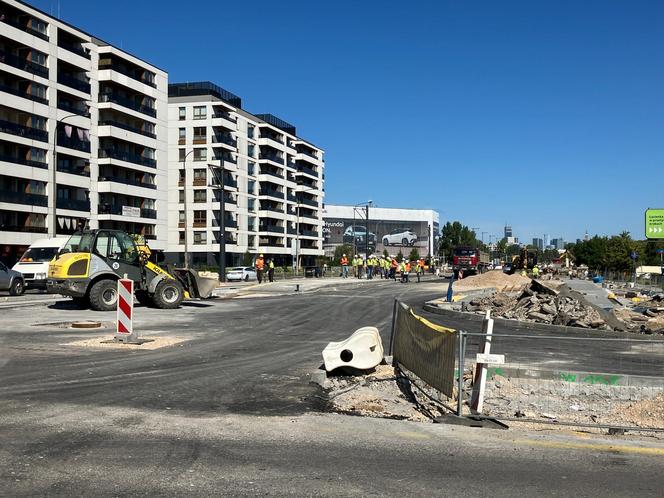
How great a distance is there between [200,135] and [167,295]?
68327 millimetres

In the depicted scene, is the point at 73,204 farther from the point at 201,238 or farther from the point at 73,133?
the point at 201,238

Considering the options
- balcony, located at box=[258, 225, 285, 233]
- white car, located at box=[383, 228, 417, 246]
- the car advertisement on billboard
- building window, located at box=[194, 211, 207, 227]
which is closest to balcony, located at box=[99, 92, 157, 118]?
building window, located at box=[194, 211, 207, 227]

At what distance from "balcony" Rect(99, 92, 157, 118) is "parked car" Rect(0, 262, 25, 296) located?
40.3m

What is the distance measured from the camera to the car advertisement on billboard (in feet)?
602

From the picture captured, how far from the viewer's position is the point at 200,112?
85.7 metres

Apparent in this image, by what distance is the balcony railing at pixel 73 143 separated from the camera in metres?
57.6

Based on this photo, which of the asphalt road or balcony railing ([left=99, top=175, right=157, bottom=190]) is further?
balcony railing ([left=99, top=175, right=157, bottom=190])

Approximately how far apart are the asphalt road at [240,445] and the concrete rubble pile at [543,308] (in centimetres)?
996

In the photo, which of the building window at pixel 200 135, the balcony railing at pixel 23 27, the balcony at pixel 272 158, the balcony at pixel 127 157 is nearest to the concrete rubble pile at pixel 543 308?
the balcony railing at pixel 23 27

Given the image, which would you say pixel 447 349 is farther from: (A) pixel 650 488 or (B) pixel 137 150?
(B) pixel 137 150

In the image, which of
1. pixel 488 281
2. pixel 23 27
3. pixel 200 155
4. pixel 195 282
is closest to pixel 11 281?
pixel 195 282

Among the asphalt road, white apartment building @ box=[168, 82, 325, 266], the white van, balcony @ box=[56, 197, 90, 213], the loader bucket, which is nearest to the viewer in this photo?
the asphalt road

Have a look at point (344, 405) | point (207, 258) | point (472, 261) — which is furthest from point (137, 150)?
point (344, 405)

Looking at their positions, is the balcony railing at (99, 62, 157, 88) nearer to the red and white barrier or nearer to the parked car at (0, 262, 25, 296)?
the parked car at (0, 262, 25, 296)
